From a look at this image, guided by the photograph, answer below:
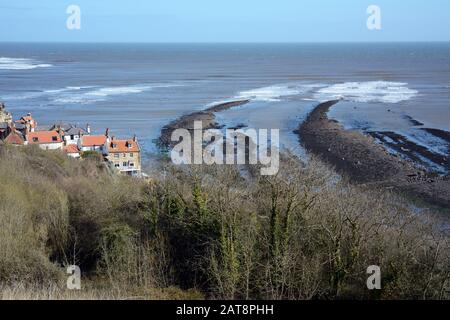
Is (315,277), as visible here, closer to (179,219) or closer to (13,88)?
(179,219)

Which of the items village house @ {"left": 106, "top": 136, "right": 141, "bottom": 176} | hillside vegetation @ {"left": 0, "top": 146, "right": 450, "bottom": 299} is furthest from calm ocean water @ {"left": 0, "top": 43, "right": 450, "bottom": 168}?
hillside vegetation @ {"left": 0, "top": 146, "right": 450, "bottom": 299}

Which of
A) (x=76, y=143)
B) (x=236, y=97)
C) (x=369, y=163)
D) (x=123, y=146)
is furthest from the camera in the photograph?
(x=236, y=97)

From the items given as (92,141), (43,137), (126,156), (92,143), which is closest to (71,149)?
(92,143)

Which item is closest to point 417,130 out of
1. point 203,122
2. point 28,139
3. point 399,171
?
point 399,171

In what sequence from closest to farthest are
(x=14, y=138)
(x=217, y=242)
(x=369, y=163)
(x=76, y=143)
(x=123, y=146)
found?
(x=217, y=242), (x=14, y=138), (x=123, y=146), (x=369, y=163), (x=76, y=143)

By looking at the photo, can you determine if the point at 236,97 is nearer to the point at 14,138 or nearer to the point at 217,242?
the point at 14,138

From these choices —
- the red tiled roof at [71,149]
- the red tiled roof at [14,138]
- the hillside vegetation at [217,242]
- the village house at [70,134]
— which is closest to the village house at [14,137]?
the red tiled roof at [14,138]

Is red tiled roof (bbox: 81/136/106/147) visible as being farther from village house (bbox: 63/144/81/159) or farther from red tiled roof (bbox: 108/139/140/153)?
red tiled roof (bbox: 108/139/140/153)
